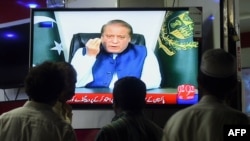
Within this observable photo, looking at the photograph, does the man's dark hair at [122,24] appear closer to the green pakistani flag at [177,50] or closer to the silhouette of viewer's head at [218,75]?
the green pakistani flag at [177,50]

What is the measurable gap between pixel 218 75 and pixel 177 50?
1.50 metres

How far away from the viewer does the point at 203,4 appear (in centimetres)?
377

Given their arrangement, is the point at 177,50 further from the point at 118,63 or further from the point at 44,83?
the point at 44,83

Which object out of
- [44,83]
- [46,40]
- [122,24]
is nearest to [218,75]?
[44,83]

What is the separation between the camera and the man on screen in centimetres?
346

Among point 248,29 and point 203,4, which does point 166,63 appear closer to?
point 203,4

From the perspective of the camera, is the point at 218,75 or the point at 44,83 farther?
the point at 44,83

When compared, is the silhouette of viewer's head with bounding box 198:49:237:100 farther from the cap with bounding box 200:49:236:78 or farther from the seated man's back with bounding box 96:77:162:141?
the seated man's back with bounding box 96:77:162:141

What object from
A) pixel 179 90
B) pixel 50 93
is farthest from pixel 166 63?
pixel 50 93

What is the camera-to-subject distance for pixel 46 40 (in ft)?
11.6

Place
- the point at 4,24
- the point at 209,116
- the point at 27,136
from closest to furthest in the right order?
the point at 209,116
the point at 27,136
the point at 4,24

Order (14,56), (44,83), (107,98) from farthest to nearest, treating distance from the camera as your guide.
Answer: (14,56) → (107,98) → (44,83)

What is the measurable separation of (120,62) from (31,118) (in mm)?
1396

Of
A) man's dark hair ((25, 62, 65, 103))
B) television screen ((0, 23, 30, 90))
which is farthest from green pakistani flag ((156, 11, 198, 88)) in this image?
television screen ((0, 23, 30, 90))
